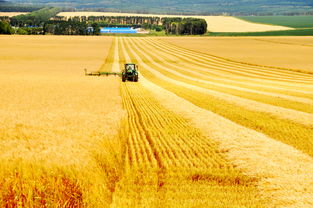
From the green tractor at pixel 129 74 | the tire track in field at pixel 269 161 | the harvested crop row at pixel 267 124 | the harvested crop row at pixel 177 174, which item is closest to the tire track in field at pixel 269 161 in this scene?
the tire track in field at pixel 269 161

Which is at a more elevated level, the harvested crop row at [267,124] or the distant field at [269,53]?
the harvested crop row at [267,124]

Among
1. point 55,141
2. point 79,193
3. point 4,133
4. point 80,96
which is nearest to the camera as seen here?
point 79,193

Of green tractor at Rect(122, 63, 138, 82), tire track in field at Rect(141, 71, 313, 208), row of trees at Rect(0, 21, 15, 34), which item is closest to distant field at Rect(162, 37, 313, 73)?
green tractor at Rect(122, 63, 138, 82)

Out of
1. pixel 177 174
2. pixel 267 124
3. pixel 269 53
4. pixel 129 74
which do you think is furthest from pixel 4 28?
pixel 177 174

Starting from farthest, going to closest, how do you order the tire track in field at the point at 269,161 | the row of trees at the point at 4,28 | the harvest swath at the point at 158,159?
the row of trees at the point at 4,28 < the tire track in field at the point at 269,161 < the harvest swath at the point at 158,159

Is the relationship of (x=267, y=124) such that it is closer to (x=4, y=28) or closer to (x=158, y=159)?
(x=158, y=159)

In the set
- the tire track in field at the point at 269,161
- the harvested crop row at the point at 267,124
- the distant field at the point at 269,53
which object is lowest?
the distant field at the point at 269,53

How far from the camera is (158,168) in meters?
10.7

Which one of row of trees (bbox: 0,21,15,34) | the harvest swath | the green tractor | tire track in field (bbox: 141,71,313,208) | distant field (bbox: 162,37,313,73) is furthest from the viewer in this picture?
row of trees (bbox: 0,21,15,34)

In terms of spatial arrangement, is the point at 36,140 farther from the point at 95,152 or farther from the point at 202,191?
the point at 202,191

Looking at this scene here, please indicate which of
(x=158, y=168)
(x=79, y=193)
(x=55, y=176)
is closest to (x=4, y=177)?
(x=55, y=176)

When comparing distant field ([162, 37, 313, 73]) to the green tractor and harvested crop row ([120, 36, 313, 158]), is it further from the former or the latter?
harvested crop row ([120, 36, 313, 158])

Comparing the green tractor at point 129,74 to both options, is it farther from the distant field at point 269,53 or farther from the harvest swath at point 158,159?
the distant field at point 269,53

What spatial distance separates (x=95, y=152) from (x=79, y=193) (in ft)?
7.05
